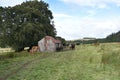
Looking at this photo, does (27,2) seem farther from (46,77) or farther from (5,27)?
(46,77)

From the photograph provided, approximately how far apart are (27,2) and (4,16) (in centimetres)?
816

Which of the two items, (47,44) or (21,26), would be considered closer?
(21,26)

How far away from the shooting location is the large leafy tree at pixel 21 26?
54.4 metres

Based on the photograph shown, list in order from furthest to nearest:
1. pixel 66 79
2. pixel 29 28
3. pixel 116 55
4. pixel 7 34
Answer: pixel 7 34 → pixel 29 28 → pixel 116 55 → pixel 66 79

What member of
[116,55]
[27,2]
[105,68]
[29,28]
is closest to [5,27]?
[29,28]

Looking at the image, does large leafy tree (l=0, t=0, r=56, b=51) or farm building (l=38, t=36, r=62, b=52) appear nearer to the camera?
large leafy tree (l=0, t=0, r=56, b=51)

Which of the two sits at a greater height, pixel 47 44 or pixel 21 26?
pixel 21 26

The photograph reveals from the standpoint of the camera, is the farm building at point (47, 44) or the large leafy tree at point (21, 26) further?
the farm building at point (47, 44)

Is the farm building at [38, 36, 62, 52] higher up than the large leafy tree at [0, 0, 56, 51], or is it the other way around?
the large leafy tree at [0, 0, 56, 51]

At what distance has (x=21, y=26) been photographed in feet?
185

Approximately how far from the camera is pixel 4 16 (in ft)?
189

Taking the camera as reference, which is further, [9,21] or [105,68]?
[9,21]

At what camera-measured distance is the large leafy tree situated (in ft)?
178

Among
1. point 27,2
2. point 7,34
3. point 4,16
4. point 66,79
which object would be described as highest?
point 27,2
